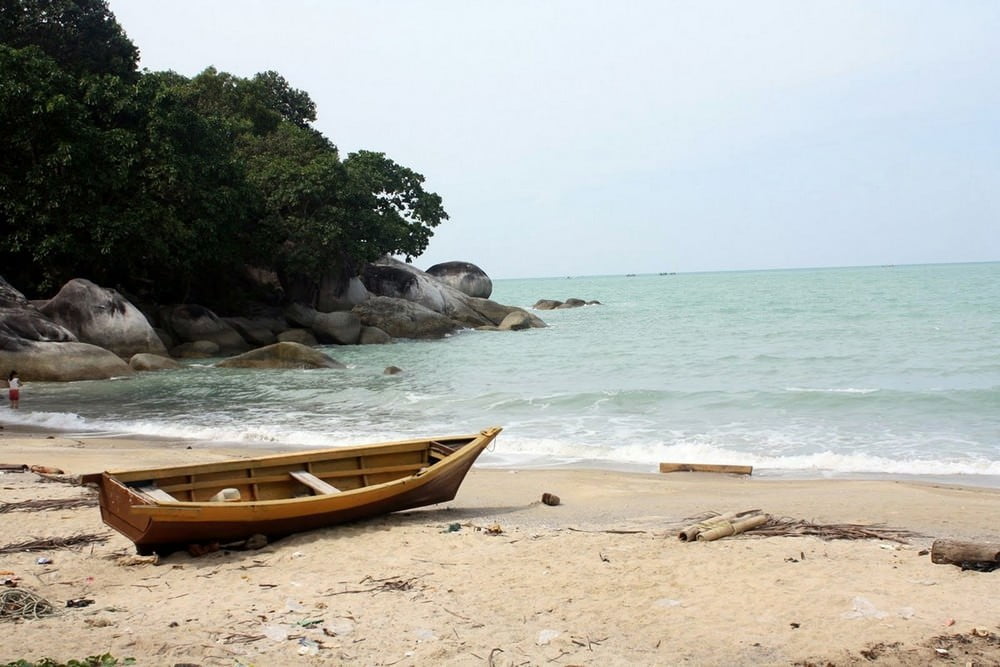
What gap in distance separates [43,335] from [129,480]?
1586 centimetres

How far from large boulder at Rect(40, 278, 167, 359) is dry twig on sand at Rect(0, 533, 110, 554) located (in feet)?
55.6

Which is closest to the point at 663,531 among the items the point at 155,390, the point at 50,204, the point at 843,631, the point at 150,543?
the point at 843,631

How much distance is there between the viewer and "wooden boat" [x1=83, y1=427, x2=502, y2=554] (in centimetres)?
629

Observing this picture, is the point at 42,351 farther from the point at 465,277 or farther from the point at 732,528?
the point at 465,277

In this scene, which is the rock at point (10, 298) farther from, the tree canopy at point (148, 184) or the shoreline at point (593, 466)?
the shoreline at point (593, 466)

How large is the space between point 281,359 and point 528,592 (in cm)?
1879

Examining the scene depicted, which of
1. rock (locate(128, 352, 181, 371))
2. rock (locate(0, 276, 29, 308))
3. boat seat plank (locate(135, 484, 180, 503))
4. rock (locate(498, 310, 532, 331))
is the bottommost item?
boat seat plank (locate(135, 484, 180, 503))

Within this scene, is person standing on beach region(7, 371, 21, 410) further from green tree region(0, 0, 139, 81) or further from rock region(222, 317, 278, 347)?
green tree region(0, 0, 139, 81)

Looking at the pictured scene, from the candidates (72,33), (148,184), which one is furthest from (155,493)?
(72,33)

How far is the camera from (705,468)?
414 inches

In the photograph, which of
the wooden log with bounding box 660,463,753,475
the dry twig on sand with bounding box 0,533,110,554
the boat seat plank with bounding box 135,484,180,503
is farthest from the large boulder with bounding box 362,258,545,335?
the boat seat plank with bounding box 135,484,180,503

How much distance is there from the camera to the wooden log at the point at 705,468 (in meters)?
10.4

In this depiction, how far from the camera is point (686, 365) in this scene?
2238cm

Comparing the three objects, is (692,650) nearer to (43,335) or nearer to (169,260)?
(43,335)
